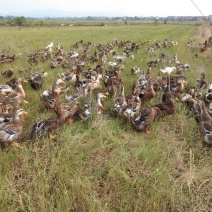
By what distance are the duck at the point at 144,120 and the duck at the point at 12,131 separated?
2.31 meters

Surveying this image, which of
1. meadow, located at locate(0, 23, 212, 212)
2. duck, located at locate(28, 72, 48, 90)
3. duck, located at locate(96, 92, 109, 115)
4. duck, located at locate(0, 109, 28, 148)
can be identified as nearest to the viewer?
meadow, located at locate(0, 23, 212, 212)

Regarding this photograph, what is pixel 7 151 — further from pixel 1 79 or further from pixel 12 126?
pixel 1 79

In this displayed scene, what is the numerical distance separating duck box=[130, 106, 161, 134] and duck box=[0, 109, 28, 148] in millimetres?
2310

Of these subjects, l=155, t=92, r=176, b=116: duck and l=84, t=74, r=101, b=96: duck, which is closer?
l=155, t=92, r=176, b=116: duck

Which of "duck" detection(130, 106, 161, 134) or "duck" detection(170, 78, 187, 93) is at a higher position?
"duck" detection(170, 78, 187, 93)

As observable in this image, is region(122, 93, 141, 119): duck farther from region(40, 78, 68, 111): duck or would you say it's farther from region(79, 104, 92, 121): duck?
region(40, 78, 68, 111): duck

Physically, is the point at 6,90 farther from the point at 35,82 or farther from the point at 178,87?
the point at 178,87

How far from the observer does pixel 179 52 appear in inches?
661

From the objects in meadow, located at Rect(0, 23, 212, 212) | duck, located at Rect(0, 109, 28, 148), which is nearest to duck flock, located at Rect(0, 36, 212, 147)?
duck, located at Rect(0, 109, 28, 148)

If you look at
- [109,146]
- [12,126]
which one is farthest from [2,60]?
[109,146]

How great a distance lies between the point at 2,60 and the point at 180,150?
8.94 meters

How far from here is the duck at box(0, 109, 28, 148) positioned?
15.6 feet

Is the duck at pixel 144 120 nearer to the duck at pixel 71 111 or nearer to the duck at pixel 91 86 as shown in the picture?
the duck at pixel 71 111

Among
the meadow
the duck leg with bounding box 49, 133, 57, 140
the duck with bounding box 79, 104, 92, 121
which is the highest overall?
the duck with bounding box 79, 104, 92, 121
